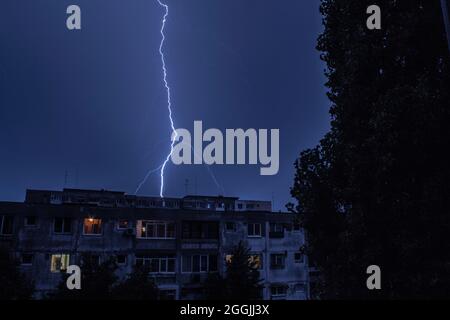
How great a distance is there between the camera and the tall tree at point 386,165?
29.7ft

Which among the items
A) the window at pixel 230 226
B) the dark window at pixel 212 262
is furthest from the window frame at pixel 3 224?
the window at pixel 230 226

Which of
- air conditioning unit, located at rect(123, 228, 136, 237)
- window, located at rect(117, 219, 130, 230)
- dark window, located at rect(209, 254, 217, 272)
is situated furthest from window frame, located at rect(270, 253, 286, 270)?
window, located at rect(117, 219, 130, 230)

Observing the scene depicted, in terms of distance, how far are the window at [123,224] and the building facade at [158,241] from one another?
7 cm

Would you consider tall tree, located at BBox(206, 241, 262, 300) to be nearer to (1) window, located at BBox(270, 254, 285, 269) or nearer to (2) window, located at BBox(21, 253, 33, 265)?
(1) window, located at BBox(270, 254, 285, 269)

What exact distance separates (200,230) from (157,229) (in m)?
3.57

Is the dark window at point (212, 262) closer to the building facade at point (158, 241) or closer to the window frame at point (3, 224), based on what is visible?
the building facade at point (158, 241)

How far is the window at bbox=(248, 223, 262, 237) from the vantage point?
1353 inches

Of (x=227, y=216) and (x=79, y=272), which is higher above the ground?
(x=227, y=216)

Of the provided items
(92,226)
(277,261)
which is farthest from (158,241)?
(277,261)

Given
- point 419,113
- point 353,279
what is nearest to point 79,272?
point 353,279

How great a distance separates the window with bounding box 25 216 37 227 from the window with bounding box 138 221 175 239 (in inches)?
285

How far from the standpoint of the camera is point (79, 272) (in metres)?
18.5
